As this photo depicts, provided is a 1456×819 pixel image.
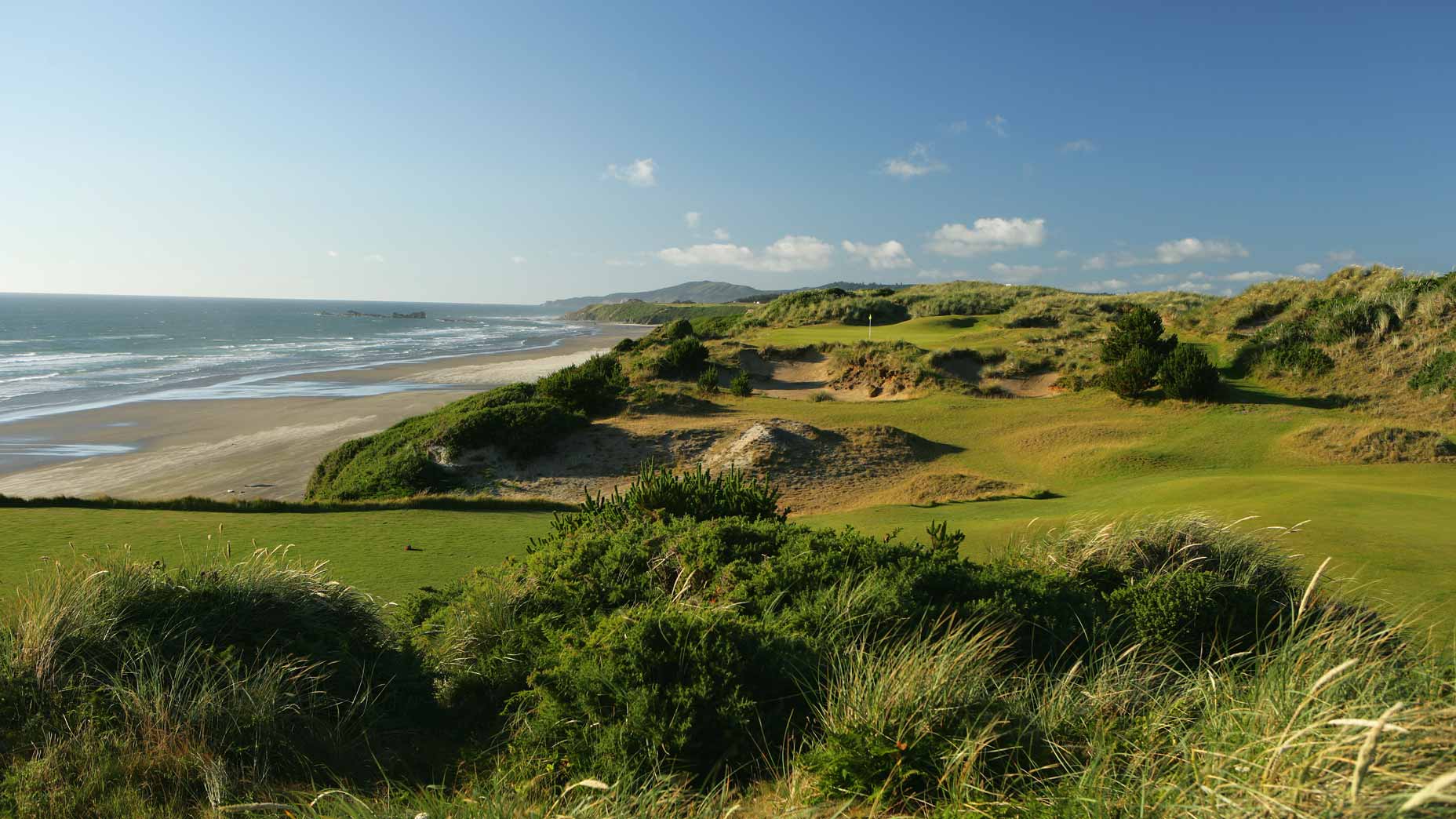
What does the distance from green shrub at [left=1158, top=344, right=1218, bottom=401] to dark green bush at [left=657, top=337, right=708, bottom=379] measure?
14.6 m

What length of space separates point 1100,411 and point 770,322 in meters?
32.1

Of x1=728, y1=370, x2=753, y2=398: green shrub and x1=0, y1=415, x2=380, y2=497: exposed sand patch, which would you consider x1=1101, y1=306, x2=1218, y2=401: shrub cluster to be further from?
x1=0, y1=415, x2=380, y2=497: exposed sand patch

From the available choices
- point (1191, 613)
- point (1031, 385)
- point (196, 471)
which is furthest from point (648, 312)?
point (1191, 613)

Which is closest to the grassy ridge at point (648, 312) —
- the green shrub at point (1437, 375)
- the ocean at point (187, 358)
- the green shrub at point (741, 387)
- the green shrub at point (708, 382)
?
the ocean at point (187, 358)

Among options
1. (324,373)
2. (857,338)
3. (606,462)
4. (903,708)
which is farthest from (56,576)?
(324,373)

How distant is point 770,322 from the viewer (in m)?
51.4

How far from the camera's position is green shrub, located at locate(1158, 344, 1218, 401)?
19672mm

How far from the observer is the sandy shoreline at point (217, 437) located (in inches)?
744

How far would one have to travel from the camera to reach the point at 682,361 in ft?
92.7

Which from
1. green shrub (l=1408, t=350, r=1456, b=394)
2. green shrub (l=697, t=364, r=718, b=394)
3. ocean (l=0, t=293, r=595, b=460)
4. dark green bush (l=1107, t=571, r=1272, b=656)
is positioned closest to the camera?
dark green bush (l=1107, t=571, r=1272, b=656)

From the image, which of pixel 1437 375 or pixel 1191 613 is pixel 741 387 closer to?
pixel 1437 375

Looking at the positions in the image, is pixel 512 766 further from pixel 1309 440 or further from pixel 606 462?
pixel 1309 440

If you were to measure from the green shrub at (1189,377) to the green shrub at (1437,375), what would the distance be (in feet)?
13.4

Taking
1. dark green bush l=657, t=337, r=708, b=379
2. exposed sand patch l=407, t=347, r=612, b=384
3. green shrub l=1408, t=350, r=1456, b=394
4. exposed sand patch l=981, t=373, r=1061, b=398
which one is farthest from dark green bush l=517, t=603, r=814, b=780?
exposed sand patch l=407, t=347, r=612, b=384
